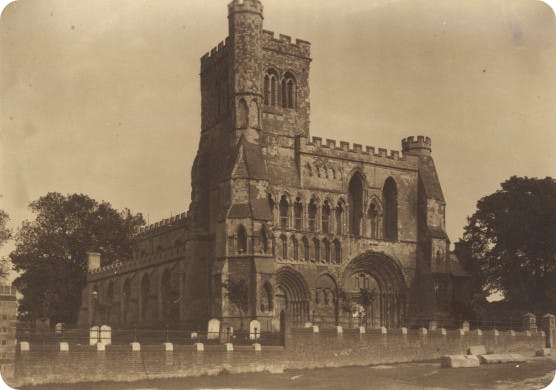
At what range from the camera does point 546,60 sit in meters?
30.3

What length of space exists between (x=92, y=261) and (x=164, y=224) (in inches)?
298

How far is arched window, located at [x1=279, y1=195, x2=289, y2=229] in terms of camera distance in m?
47.5

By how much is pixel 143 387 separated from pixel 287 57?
28.7 meters

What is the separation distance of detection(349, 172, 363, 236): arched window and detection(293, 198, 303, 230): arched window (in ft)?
13.1

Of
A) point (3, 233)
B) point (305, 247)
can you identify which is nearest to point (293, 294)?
point (305, 247)

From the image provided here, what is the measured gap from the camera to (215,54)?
51.0 meters

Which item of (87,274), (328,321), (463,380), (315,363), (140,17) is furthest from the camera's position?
(87,274)

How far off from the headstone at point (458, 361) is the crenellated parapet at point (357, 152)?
18.3 m

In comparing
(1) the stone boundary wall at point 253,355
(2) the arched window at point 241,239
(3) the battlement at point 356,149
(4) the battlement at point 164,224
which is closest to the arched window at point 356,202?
(3) the battlement at point 356,149

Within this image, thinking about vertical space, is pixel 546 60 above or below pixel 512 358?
above

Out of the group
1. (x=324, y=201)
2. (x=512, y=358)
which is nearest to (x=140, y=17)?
(x=512, y=358)

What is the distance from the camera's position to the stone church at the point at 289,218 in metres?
44.4

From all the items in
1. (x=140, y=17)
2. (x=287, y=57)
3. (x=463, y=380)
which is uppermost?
(x=287, y=57)

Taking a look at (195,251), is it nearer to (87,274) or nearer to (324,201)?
(324,201)
